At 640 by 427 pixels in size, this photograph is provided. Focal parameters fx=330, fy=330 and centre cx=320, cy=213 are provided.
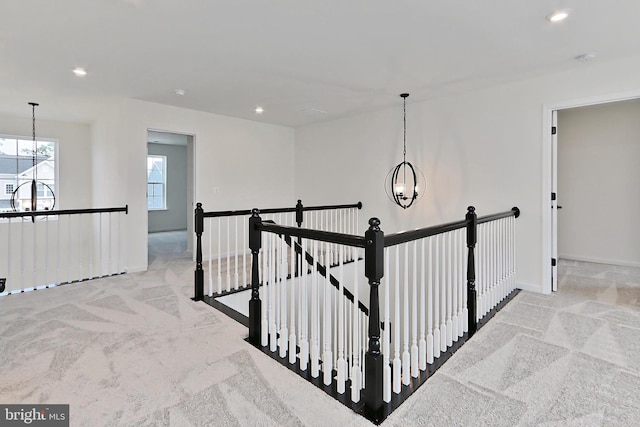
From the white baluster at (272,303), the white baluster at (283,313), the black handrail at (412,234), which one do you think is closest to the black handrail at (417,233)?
the black handrail at (412,234)

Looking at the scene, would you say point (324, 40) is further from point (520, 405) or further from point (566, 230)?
point (566, 230)

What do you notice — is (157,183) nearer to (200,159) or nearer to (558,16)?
(200,159)

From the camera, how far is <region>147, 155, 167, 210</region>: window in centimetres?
910

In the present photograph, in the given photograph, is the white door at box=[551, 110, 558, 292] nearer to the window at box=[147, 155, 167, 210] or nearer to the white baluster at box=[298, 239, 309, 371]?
the white baluster at box=[298, 239, 309, 371]

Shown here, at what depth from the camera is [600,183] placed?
4.96 m

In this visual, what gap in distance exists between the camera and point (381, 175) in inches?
204

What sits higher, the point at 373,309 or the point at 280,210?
the point at 280,210

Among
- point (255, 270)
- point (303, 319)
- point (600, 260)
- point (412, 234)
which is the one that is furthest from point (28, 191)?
point (600, 260)

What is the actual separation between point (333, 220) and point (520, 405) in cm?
369

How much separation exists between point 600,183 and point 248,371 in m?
5.67

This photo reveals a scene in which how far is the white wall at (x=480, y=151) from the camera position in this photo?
3.57 meters

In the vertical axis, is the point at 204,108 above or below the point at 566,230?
above

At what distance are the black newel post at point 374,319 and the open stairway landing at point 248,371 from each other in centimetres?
11

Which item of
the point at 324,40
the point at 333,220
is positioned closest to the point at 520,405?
the point at 324,40
